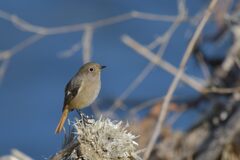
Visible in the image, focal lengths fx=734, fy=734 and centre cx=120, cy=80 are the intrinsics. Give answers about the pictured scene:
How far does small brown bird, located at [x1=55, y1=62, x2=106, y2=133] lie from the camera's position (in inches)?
111

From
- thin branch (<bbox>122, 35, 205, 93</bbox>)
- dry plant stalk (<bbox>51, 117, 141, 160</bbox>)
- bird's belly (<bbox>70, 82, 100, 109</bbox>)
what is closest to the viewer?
dry plant stalk (<bbox>51, 117, 141, 160</bbox>)

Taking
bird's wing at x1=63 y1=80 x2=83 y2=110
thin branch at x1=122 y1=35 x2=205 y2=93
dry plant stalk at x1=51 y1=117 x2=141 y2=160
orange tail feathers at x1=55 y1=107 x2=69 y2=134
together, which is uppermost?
thin branch at x1=122 y1=35 x2=205 y2=93

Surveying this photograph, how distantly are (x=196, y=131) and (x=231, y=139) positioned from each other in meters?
0.62

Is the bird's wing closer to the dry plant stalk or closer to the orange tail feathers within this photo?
the orange tail feathers

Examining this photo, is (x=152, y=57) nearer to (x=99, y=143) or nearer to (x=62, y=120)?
(x=62, y=120)

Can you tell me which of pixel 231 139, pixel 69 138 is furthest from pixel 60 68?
pixel 69 138

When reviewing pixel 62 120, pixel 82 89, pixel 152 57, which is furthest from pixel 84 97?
pixel 152 57

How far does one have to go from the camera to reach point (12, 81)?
9.30 metres

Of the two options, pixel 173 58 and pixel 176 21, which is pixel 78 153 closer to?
pixel 176 21

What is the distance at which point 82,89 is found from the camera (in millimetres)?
2871

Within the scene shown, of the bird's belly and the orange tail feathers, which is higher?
the bird's belly

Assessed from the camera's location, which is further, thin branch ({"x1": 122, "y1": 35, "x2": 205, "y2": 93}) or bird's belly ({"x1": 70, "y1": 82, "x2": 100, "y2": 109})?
thin branch ({"x1": 122, "y1": 35, "x2": 205, "y2": 93})

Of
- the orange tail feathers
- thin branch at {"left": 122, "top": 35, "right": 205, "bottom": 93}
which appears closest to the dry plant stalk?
the orange tail feathers

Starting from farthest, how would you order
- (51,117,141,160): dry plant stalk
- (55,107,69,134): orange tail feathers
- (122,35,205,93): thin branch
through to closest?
1. (122,35,205,93): thin branch
2. (55,107,69,134): orange tail feathers
3. (51,117,141,160): dry plant stalk
